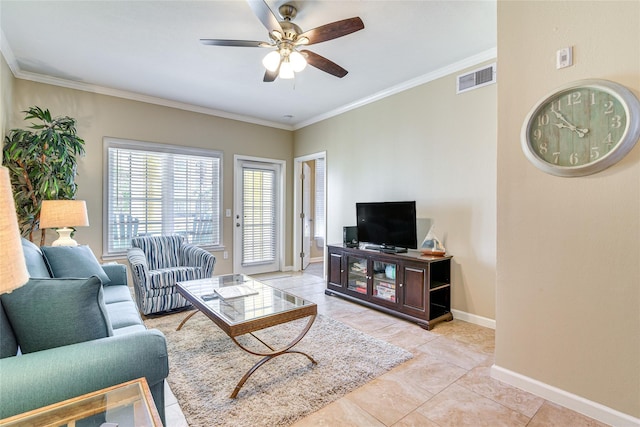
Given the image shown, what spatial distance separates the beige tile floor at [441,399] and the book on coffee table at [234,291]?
723mm

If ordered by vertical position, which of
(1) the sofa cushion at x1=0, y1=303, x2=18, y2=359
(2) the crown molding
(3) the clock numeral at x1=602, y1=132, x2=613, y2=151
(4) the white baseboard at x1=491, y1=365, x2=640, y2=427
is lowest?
(4) the white baseboard at x1=491, y1=365, x2=640, y2=427

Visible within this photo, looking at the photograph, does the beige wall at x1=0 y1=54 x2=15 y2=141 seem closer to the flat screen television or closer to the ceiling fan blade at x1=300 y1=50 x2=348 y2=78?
the ceiling fan blade at x1=300 y1=50 x2=348 y2=78

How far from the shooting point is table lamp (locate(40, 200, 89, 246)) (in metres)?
2.86

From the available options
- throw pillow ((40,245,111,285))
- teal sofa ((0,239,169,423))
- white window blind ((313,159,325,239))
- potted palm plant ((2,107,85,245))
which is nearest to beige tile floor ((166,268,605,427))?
teal sofa ((0,239,169,423))

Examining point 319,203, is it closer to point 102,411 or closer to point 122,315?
point 122,315

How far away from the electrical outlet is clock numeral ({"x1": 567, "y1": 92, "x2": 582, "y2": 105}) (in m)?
0.18

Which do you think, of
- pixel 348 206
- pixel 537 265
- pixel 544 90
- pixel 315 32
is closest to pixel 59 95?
pixel 315 32

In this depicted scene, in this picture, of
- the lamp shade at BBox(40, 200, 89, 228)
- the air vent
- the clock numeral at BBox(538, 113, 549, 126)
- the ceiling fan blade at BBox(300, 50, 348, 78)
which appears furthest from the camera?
the air vent

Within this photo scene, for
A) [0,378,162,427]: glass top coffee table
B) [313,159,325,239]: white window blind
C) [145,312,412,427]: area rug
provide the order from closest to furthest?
[0,378,162,427]: glass top coffee table → [145,312,412,427]: area rug → [313,159,325,239]: white window blind

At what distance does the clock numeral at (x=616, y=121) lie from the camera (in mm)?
1645

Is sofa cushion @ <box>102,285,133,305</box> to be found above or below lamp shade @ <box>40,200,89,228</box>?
below

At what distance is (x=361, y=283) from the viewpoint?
3.79 metres

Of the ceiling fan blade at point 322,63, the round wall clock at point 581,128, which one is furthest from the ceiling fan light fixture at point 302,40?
the round wall clock at point 581,128

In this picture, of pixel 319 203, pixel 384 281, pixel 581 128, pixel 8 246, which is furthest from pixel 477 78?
pixel 319 203
